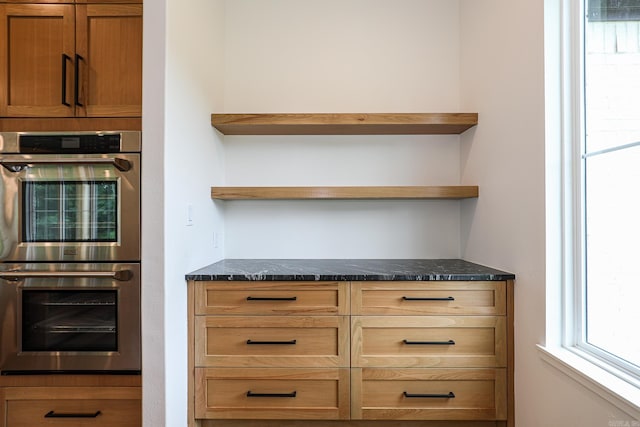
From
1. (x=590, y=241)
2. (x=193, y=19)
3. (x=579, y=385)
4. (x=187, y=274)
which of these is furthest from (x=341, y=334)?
(x=193, y=19)

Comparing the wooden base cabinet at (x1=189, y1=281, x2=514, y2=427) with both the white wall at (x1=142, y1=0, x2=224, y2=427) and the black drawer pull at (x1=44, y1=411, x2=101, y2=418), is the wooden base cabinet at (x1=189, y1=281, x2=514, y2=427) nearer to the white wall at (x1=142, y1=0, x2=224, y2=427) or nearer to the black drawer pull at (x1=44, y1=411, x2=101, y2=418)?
the white wall at (x1=142, y1=0, x2=224, y2=427)

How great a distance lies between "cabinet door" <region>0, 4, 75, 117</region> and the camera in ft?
6.15

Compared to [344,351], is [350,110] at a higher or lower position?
higher

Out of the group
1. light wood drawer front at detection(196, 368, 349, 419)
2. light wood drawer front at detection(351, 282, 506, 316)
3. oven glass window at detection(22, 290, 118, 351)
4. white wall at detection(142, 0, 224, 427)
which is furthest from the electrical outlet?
light wood drawer front at detection(351, 282, 506, 316)

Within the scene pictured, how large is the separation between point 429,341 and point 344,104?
5.31 feet

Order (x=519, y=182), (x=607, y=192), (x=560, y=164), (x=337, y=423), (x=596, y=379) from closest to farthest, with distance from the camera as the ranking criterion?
1. (x=596, y=379)
2. (x=607, y=192)
3. (x=560, y=164)
4. (x=519, y=182)
5. (x=337, y=423)

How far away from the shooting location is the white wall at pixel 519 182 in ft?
5.52

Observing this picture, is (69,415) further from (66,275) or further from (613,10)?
(613,10)

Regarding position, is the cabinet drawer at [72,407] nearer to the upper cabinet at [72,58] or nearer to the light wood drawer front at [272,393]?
the light wood drawer front at [272,393]

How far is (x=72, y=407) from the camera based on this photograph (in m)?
1.88

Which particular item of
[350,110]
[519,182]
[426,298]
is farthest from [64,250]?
[519,182]

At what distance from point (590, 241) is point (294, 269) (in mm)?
1400

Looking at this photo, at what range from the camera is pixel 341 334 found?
2.05 meters

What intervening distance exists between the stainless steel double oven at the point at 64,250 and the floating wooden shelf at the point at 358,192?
2.30ft
